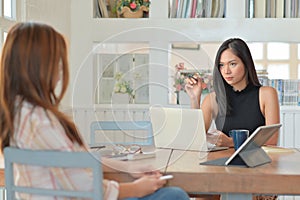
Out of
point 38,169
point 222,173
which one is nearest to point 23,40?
point 38,169

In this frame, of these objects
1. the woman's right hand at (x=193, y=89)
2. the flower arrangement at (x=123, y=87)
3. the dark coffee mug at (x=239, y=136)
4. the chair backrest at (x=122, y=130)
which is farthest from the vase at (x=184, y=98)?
the dark coffee mug at (x=239, y=136)

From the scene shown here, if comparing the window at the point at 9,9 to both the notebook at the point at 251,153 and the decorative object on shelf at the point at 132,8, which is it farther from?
the notebook at the point at 251,153

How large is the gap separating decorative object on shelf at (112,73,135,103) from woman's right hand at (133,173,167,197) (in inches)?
61.9

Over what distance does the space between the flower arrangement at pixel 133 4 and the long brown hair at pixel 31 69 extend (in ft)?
8.11

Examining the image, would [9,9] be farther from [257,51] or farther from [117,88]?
[257,51]

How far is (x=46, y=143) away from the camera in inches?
56.0

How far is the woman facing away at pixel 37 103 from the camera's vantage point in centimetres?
142

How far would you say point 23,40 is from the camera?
143cm

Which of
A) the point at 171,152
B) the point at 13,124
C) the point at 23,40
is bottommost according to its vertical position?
the point at 171,152

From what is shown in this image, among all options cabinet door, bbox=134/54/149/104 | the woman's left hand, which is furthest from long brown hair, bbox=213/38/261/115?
cabinet door, bbox=134/54/149/104

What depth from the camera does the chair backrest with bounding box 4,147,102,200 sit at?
54.1 inches

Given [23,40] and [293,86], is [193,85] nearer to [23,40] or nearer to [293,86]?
[23,40]

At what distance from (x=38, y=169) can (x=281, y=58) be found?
3.11 m

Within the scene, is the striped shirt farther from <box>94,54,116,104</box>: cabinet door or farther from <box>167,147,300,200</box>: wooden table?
<box>94,54,116,104</box>: cabinet door
